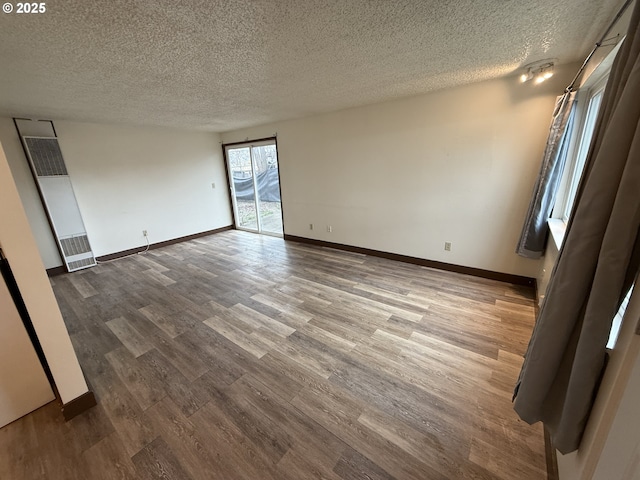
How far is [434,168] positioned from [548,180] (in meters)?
1.19

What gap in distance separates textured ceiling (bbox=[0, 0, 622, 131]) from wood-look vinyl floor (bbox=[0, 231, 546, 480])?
2.30 meters

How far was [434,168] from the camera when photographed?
3.23m

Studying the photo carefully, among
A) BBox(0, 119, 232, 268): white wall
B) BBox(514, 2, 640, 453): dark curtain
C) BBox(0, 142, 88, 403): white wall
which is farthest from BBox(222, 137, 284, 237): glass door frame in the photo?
BBox(514, 2, 640, 453): dark curtain

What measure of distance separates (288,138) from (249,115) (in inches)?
33.4

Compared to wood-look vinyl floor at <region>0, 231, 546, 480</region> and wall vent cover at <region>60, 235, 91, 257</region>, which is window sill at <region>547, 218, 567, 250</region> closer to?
wood-look vinyl floor at <region>0, 231, 546, 480</region>

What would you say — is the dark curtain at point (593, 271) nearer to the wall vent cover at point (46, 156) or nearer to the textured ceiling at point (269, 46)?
the textured ceiling at point (269, 46)

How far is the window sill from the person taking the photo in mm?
2028

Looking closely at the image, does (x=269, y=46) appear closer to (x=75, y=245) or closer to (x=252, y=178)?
(x=252, y=178)

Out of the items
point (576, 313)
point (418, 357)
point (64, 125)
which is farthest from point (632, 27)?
point (64, 125)

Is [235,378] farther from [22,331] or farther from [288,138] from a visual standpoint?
[288,138]

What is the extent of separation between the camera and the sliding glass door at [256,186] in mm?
5293

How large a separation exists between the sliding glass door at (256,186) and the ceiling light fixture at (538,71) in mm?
3834

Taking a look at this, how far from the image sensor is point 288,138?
4.58m

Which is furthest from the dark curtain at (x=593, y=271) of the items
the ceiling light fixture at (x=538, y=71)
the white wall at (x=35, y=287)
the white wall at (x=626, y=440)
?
the white wall at (x=35, y=287)
